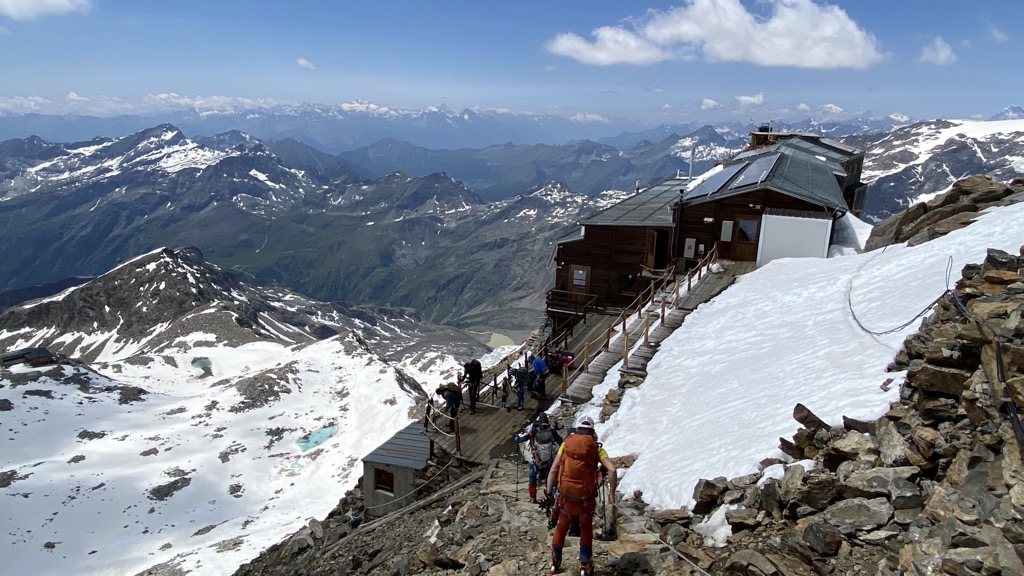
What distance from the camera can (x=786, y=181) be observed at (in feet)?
104

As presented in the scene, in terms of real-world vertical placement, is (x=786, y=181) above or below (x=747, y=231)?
above

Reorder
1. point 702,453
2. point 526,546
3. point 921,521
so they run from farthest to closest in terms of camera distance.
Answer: point 702,453 → point 526,546 → point 921,521

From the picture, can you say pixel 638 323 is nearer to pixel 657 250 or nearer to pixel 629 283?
pixel 629 283

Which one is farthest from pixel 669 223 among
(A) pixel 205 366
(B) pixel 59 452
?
(A) pixel 205 366

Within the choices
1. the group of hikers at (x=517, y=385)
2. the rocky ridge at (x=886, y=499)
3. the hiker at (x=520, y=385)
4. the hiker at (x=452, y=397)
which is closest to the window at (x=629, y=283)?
the group of hikers at (x=517, y=385)

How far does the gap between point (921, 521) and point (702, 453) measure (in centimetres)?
530

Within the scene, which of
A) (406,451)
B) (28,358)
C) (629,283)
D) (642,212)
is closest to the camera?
(406,451)

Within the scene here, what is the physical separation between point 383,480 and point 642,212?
24137mm

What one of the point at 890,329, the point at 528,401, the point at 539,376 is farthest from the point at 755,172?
the point at 890,329

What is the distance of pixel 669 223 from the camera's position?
34.0 meters

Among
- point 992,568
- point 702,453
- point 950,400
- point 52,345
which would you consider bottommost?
point 52,345

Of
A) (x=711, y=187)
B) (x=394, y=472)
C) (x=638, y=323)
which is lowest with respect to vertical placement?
(x=394, y=472)

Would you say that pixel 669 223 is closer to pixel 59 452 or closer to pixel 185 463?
pixel 185 463

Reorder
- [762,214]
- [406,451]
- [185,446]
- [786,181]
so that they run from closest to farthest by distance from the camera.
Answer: [406,451]
[762,214]
[786,181]
[185,446]
